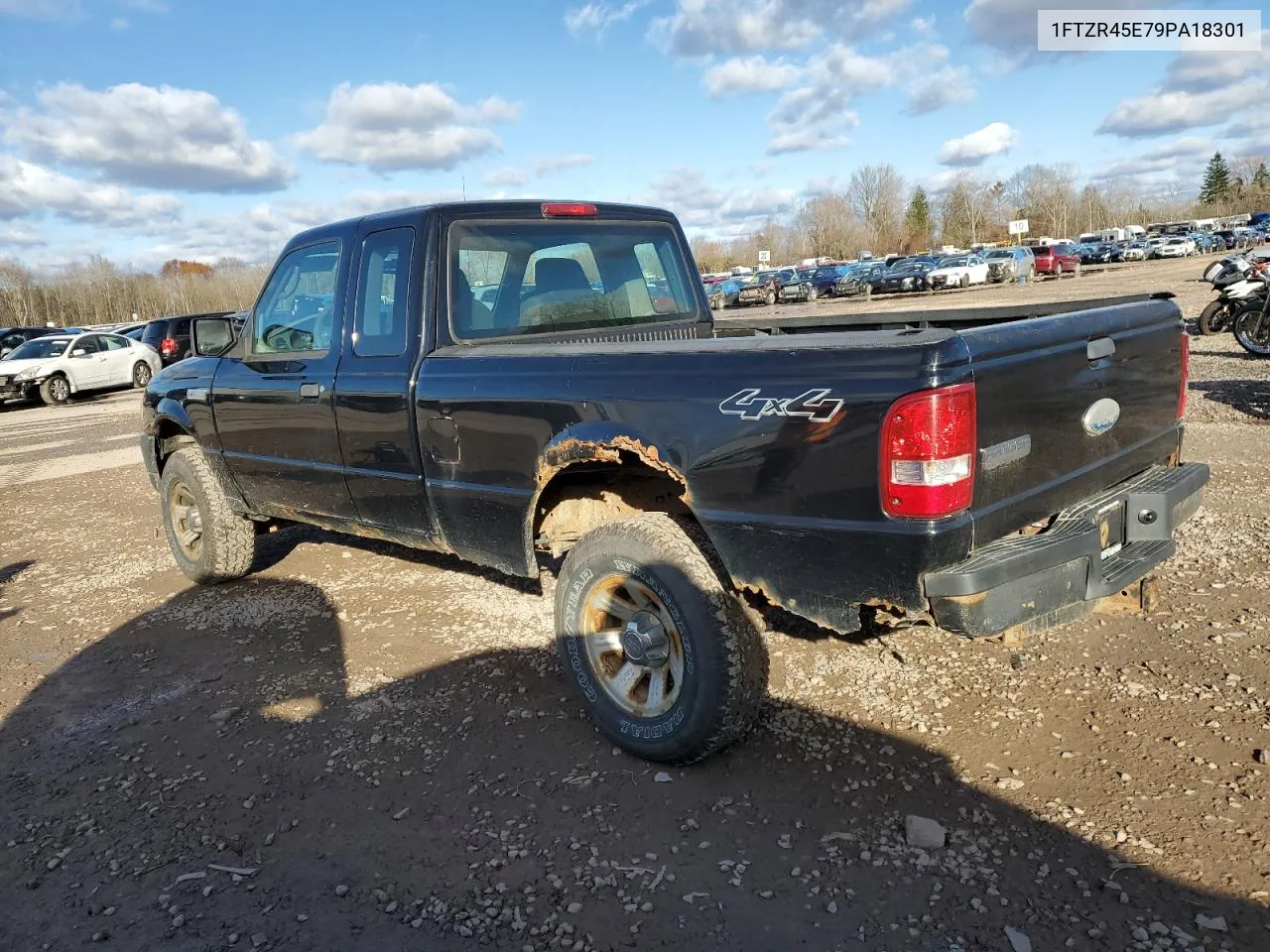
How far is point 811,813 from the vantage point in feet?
9.59

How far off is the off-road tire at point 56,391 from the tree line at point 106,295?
51.9 meters

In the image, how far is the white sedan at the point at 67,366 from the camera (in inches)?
795

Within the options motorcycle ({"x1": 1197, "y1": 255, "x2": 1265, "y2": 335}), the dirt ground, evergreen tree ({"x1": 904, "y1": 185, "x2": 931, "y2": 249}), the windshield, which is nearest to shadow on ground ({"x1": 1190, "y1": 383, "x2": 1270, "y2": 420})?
motorcycle ({"x1": 1197, "y1": 255, "x2": 1265, "y2": 335})

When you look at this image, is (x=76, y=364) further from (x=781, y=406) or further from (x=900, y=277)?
(x=900, y=277)

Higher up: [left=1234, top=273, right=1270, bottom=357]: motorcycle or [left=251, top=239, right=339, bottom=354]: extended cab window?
[left=251, top=239, right=339, bottom=354]: extended cab window

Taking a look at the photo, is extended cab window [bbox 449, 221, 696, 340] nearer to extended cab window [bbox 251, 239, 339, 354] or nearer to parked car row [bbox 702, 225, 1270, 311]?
extended cab window [bbox 251, 239, 339, 354]

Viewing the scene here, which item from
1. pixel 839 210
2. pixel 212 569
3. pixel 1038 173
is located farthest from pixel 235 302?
pixel 1038 173


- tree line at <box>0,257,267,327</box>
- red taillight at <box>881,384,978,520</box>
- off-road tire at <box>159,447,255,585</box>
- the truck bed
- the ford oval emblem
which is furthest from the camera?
tree line at <box>0,257,267,327</box>

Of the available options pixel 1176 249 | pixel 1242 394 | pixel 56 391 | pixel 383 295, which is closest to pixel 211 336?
pixel 383 295

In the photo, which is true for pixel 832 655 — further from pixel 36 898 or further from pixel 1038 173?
pixel 1038 173

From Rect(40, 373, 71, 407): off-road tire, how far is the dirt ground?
18.5 metres

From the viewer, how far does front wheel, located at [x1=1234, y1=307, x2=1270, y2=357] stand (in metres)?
11.2

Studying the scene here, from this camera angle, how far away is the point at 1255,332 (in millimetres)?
11281

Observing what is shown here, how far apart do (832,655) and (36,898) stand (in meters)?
3.06
